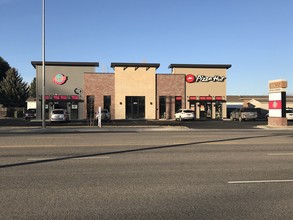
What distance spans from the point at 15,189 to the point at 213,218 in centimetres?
377

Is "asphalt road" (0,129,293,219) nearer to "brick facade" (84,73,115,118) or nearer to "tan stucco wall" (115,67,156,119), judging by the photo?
"brick facade" (84,73,115,118)

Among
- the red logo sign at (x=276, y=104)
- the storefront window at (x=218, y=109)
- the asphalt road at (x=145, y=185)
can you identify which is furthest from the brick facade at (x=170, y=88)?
the asphalt road at (x=145, y=185)

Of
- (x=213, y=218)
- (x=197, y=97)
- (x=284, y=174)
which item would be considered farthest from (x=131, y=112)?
(x=213, y=218)

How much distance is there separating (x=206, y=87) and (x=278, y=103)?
793 inches

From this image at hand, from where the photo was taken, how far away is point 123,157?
1098cm

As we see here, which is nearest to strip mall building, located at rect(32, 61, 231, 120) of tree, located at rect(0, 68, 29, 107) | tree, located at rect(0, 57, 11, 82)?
tree, located at rect(0, 68, 29, 107)

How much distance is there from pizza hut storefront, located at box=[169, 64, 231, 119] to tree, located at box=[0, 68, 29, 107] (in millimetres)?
40088

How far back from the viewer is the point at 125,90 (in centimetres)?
4912

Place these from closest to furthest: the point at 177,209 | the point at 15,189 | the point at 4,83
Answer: the point at 177,209, the point at 15,189, the point at 4,83

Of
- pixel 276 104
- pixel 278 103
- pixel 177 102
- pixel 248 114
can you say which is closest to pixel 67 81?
pixel 177 102

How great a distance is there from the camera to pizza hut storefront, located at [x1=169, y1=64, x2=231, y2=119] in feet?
166

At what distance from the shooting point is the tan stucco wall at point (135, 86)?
49000 mm

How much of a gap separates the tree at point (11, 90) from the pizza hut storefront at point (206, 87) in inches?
1578

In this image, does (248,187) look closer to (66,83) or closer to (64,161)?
(64,161)
